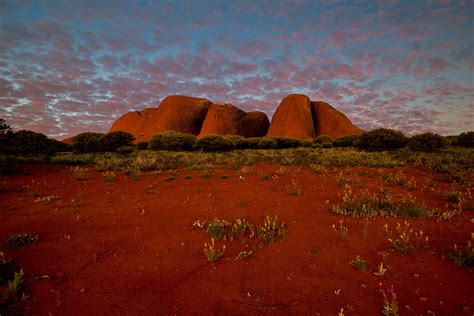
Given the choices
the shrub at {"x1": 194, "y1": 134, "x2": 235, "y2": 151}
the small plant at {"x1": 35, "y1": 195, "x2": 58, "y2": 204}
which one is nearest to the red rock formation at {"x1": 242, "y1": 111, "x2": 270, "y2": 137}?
the shrub at {"x1": 194, "y1": 134, "x2": 235, "y2": 151}

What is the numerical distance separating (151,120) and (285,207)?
72.4m

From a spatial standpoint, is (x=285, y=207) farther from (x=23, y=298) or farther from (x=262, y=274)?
(x=23, y=298)

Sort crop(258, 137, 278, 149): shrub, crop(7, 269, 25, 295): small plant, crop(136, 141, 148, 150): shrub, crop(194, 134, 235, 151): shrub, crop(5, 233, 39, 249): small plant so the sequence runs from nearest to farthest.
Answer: crop(7, 269, 25, 295): small plant, crop(5, 233, 39, 249): small plant, crop(194, 134, 235, 151): shrub, crop(258, 137, 278, 149): shrub, crop(136, 141, 148, 150): shrub

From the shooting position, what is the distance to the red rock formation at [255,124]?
6806 centimetres

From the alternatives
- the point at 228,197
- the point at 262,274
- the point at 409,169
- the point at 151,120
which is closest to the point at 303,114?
the point at 151,120

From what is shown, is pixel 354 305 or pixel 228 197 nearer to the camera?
pixel 354 305

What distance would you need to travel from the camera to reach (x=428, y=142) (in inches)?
822

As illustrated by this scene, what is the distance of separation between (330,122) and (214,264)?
67.0m

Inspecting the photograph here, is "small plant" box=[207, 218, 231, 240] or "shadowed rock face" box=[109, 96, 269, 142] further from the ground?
"shadowed rock face" box=[109, 96, 269, 142]

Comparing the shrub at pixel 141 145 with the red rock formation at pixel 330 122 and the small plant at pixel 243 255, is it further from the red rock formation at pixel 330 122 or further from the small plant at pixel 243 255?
the red rock formation at pixel 330 122

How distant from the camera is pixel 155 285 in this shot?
3.84m

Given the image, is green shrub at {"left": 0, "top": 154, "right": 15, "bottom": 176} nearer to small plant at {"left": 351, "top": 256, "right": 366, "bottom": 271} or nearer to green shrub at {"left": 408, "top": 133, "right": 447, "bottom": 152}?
small plant at {"left": 351, "top": 256, "right": 366, "bottom": 271}

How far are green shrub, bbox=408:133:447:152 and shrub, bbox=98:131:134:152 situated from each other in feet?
95.0

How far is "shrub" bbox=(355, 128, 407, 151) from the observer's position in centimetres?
2330
